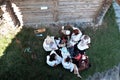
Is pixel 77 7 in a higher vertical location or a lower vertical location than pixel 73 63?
higher

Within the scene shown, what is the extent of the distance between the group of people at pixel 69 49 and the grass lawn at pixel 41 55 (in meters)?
0.21

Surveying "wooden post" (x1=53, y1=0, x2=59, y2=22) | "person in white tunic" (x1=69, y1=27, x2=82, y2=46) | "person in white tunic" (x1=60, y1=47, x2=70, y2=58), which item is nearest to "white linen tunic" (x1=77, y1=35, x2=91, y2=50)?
"person in white tunic" (x1=69, y1=27, x2=82, y2=46)

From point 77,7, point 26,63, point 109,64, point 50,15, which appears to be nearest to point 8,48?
point 26,63

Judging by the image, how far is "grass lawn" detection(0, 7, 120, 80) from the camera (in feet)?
29.8

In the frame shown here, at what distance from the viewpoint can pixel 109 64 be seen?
31.4ft

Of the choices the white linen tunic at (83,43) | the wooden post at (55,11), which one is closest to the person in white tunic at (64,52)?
the white linen tunic at (83,43)

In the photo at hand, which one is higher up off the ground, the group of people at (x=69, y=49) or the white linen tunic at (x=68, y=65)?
the group of people at (x=69, y=49)

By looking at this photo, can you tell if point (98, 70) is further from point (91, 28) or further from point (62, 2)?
point (62, 2)

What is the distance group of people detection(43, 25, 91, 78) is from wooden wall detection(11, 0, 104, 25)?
405mm

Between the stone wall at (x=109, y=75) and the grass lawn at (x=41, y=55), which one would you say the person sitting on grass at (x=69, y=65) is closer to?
the grass lawn at (x=41, y=55)

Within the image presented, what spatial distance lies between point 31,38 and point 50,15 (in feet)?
2.90

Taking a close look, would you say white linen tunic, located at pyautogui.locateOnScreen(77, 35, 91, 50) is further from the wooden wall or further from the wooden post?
the wooden post

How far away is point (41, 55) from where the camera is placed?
9.44m

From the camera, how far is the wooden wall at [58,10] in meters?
8.68
